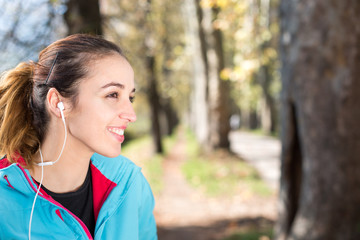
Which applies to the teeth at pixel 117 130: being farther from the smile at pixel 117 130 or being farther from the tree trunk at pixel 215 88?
the tree trunk at pixel 215 88

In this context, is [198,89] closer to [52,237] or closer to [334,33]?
[334,33]

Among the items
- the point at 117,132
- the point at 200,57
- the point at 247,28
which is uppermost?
the point at 247,28

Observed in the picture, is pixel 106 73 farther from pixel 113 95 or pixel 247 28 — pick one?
pixel 247 28

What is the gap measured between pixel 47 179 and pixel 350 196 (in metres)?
3.36

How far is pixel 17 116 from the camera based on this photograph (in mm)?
1933

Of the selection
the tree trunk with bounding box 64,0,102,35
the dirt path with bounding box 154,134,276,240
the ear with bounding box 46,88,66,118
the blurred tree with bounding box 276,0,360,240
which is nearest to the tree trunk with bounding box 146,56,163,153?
the dirt path with bounding box 154,134,276,240

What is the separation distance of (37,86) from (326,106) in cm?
311

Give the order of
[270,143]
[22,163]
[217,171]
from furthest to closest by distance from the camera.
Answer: [270,143]
[217,171]
[22,163]

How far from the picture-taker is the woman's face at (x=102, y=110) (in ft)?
6.11

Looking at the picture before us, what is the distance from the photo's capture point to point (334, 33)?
377cm

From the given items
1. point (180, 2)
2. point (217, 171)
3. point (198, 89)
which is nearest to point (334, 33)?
point (217, 171)

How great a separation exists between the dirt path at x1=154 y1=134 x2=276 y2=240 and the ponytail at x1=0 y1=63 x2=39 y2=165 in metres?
5.26

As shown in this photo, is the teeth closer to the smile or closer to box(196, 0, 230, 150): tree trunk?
the smile

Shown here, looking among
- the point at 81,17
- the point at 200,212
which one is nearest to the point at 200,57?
the point at 200,212
